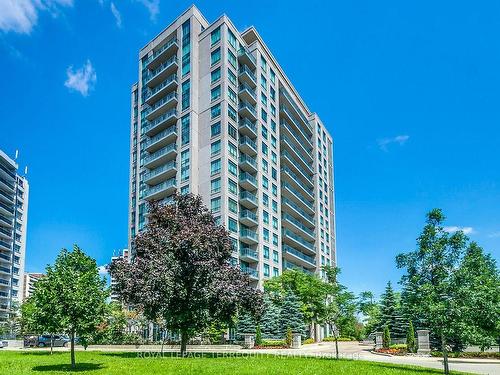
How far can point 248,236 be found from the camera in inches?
2736

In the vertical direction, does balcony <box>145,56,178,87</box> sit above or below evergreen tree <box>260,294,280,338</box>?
above

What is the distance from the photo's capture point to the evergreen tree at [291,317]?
5784 cm

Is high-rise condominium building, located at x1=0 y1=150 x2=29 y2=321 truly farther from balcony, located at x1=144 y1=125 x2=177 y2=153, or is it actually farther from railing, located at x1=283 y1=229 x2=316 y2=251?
railing, located at x1=283 y1=229 x2=316 y2=251

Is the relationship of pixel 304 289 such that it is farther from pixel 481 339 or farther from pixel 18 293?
pixel 18 293

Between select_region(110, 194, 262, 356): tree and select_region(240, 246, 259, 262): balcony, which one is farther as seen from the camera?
select_region(240, 246, 259, 262): balcony

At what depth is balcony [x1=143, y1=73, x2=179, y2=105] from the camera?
74250 millimetres

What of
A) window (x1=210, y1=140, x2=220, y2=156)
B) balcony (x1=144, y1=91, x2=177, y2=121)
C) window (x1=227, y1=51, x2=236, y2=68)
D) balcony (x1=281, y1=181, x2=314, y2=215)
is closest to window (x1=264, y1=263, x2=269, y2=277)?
balcony (x1=281, y1=181, x2=314, y2=215)

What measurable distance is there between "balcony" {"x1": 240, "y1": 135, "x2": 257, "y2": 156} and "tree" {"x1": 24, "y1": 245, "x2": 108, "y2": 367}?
156ft

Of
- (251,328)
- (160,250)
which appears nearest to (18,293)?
(251,328)

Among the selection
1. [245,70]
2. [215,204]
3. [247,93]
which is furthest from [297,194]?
[215,204]

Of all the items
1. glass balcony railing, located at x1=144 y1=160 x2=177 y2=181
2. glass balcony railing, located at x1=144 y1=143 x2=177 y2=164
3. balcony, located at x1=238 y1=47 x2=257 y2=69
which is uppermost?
balcony, located at x1=238 y1=47 x2=257 y2=69

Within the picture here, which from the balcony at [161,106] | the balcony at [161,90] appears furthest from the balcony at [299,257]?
the balcony at [161,90]

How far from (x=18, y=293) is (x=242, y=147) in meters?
84.0

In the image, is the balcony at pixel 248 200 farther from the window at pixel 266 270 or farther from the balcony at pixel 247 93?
the balcony at pixel 247 93
